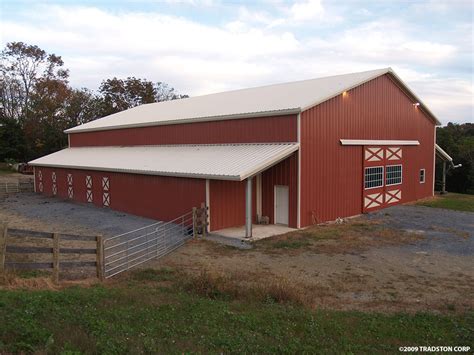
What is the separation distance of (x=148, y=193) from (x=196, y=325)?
1474 centimetres

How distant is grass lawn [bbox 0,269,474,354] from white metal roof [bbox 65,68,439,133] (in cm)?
1094

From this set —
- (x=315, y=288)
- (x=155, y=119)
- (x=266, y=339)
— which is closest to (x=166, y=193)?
(x=155, y=119)

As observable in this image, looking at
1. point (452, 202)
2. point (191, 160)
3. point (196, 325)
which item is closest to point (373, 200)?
point (452, 202)

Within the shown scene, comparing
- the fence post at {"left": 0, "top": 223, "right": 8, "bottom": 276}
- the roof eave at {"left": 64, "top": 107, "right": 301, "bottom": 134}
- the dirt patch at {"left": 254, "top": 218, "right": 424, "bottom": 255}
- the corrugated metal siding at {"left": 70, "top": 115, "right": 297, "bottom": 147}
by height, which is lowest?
the dirt patch at {"left": 254, "top": 218, "right": 424, "bottom": 255}

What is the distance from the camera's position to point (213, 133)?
2127 cm

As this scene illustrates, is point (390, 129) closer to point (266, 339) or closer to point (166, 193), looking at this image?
point (166, 193)

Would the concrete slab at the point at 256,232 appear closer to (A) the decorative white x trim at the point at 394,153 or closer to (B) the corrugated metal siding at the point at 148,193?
(B) the corrugated metal siding at the point at 148,193

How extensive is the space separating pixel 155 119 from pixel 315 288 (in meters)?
18.8

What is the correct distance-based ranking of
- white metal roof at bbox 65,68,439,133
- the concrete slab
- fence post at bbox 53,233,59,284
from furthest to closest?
white metal roof at bbox 65,68,439,133 < the concrete slab < fence post at bbox 53,233,59,284

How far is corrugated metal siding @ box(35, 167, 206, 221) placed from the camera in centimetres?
1791

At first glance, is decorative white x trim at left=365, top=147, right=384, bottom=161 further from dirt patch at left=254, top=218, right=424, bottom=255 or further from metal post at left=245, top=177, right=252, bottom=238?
metal post at left=245, top=177, right=252, bottom=238

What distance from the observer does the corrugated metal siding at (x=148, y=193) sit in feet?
58.7

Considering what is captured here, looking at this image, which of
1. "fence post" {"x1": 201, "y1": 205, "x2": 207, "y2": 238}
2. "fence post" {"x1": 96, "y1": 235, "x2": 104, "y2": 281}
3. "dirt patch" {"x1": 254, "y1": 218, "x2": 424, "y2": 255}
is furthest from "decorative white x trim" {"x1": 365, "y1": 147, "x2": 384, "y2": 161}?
"fence post" {"x1": 96, "y1": 235, "x2": 104, "y2": 281}

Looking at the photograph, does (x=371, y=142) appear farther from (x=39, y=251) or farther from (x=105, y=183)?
(x=39, y=251)
